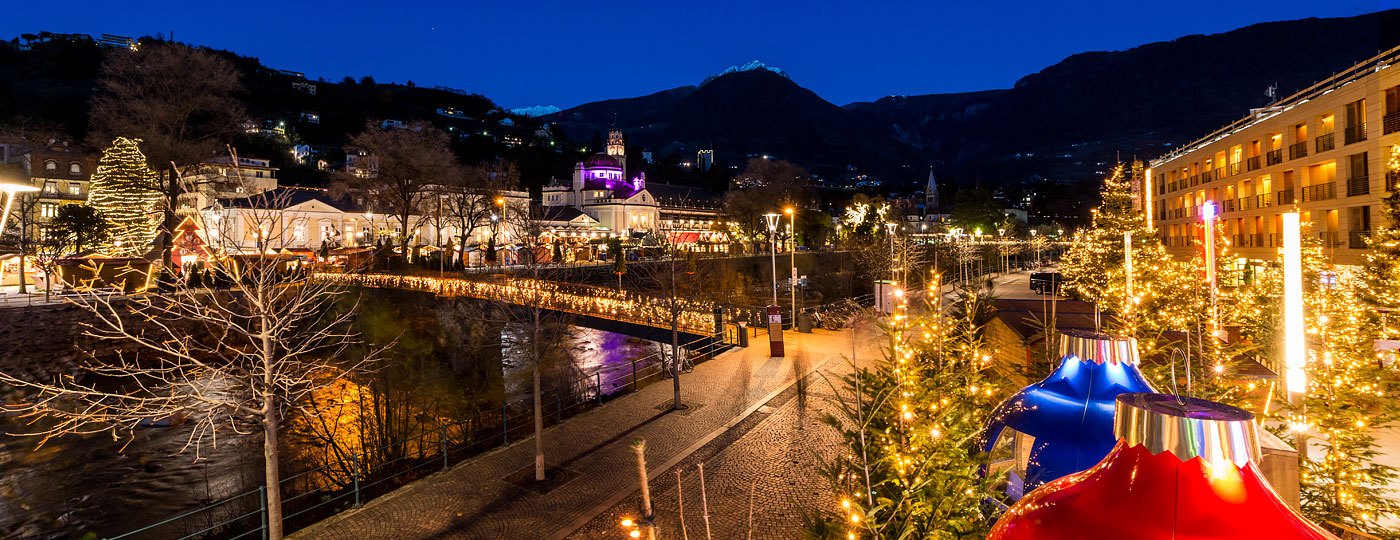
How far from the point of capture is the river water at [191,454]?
1290cm

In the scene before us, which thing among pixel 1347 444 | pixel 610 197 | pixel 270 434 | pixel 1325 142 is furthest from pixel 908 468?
pixel 610 197

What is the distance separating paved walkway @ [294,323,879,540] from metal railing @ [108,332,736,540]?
2.20ft

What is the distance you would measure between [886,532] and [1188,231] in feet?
170

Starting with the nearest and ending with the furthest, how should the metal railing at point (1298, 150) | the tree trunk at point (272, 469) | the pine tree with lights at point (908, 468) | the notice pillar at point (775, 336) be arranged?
the pine tree with lights at point (908, 468), the tree trunk at point (272, 469), the notice pillar at point (775, 336), the metal railing at point (1298, 150)

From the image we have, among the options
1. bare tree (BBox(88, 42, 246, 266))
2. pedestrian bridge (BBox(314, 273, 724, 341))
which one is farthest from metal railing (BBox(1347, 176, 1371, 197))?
bare tree (BBox(88, 42, 246, 266))

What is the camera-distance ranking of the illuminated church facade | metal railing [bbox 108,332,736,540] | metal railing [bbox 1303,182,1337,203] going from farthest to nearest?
the illuminated church facade
metal railing [bbox 1303,182,1337,203]
metal railing [bbox 108,332,736,540]

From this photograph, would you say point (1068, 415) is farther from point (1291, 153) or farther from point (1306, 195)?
point (1291, 153)

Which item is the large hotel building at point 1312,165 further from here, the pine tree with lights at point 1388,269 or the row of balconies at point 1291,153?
the pine tree with lights at point 1388,269

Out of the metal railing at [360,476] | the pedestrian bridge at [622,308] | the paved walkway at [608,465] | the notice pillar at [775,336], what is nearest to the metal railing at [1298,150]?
the notice pillar at [775,336]

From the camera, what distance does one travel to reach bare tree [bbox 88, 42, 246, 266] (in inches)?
1380

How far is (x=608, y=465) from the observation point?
11570 mm

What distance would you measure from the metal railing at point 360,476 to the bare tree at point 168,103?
1152 inches

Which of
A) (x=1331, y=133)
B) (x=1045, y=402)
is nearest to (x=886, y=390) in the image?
(x=1045, y=402)

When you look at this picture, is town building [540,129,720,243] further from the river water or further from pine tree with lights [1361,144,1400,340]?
pine tree with lights [1361,144,1400,340]
